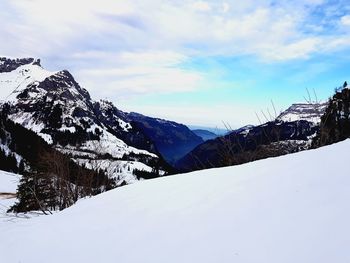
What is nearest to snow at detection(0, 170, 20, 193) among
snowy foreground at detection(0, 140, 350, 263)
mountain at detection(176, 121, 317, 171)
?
mountain at detection(176, 121, 317, 171)

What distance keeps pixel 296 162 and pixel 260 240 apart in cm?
318

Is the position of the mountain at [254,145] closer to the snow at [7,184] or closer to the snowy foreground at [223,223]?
the snowy foreground at [223,223]

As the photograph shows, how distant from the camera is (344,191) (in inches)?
183

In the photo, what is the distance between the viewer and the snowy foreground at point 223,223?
3.80 m

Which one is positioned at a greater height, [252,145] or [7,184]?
[252,145]

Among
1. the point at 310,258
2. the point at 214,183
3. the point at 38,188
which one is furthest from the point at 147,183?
the point at 38,188

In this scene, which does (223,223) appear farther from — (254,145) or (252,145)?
(252,145)

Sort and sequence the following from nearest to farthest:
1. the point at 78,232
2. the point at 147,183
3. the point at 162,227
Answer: the point at 162,227 < the point at 78,232 < the point at 147,183

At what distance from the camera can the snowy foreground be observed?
12.5 feet

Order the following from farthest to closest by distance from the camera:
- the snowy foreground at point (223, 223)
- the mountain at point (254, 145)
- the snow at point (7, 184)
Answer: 1. the snow at point (7, 184)
2. the mountain at point (254, 145)
3. the snowy foreground at point (223, 223)

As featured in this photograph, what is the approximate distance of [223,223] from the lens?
15.5 ft

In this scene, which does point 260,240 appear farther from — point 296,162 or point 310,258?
point 296,162

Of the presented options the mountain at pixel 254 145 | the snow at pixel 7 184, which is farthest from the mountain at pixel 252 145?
the snow at pixel 7 184

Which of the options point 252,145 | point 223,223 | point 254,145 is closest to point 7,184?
point 252,145
